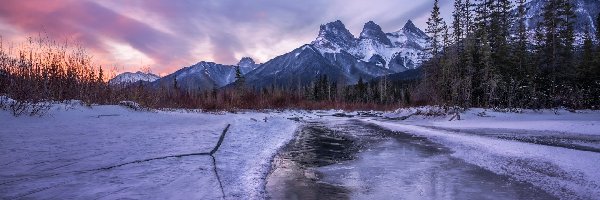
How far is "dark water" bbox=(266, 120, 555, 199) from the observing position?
393 centimetres

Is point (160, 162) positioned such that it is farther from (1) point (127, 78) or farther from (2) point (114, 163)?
(1) point (127, 78)

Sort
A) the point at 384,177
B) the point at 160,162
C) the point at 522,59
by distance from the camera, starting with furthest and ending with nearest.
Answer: the point at 522,59 → the point at 384,177 → the point at 160,162

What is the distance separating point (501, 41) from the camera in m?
34.8

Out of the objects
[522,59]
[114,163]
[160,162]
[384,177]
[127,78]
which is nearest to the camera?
[114,163]

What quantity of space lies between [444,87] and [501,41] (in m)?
15.1

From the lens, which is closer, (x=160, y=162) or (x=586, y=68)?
(x=160, y=162)

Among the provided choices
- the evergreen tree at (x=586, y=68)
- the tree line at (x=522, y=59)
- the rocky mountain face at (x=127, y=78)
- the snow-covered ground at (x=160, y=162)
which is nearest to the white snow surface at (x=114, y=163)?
the snow-covered ground at (x=160, y=162)

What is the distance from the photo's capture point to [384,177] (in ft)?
15.8

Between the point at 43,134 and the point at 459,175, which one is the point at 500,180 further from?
the point at 43,134

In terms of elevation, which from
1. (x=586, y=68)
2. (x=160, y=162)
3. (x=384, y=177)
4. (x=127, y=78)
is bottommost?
(x=384, y=177)

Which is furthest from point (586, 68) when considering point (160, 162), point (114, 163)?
point (114, 163)

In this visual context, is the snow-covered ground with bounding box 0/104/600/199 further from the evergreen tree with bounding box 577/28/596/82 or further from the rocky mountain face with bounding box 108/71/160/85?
the evergreen tree with bounding box 577/28/596/82

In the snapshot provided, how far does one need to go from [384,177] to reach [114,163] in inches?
123

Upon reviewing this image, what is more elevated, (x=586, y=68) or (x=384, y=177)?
(x=586, y=68)
